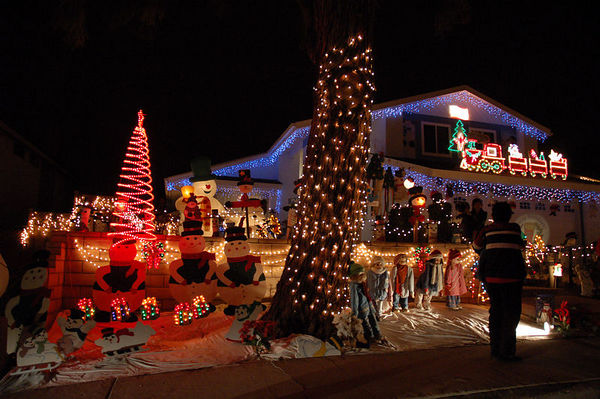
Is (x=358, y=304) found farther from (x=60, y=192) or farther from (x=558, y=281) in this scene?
(x=60, y=192)

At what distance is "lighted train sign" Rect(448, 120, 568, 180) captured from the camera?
49.7 feet

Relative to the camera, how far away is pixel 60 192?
1039 inches

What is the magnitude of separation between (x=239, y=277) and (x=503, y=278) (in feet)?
12.7

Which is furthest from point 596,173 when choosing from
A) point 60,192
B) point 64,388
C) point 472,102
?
point 60,192

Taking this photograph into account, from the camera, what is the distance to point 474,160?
1510cm

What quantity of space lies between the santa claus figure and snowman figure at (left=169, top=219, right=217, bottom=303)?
26.3 inches

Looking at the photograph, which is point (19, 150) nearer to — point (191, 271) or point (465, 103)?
point (191, 271)

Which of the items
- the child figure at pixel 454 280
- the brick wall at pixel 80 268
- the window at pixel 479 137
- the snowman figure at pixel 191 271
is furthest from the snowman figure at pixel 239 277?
the window at pixel 479 137

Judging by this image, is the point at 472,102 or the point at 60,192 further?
the point at 60,192

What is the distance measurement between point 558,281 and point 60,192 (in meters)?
29.0

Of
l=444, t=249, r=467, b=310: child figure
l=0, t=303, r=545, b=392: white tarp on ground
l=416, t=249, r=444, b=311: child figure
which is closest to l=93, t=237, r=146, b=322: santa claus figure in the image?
l=0, t=303, r=545, b=392: white tarp on ground

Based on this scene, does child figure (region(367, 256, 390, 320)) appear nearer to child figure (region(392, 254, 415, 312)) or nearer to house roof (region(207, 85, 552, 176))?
child figure (region(392, 254, 415, 312))

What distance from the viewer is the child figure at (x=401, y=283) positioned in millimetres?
8445

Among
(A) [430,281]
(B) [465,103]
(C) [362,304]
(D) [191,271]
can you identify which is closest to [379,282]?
(C) [362,304]
